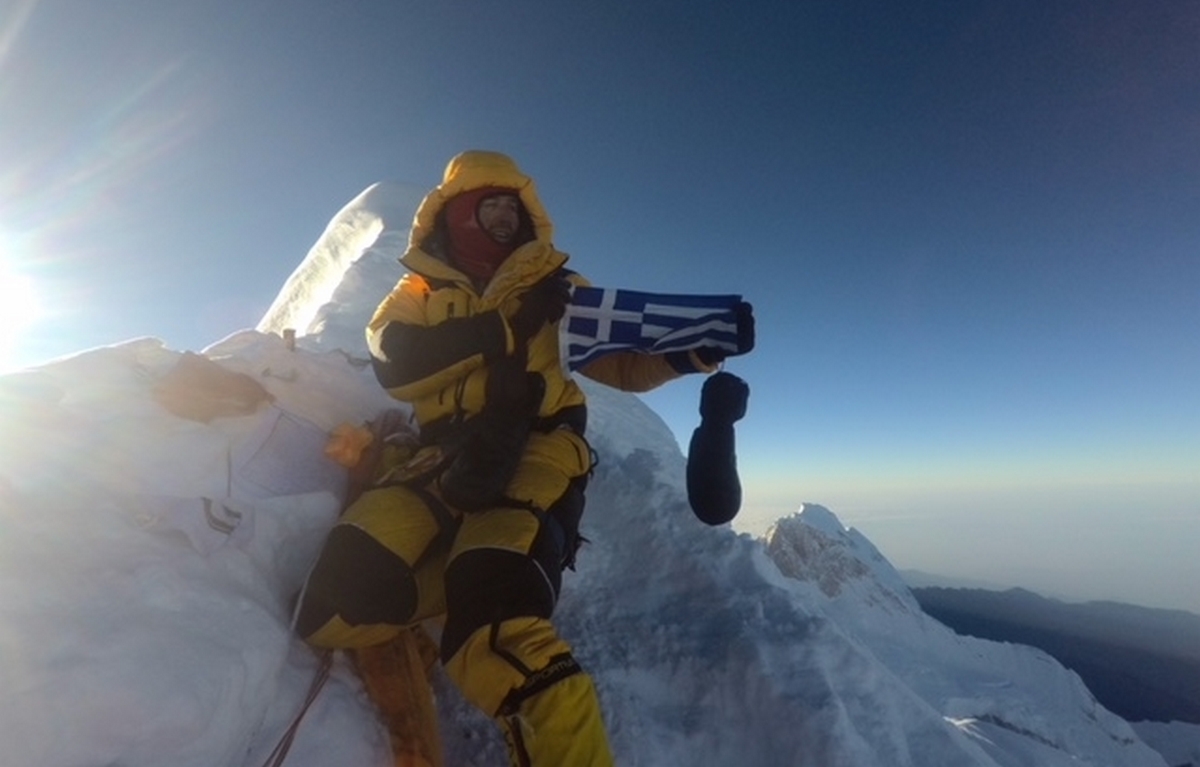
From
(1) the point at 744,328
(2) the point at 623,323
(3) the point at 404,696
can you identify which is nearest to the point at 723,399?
(1) the point at 744,328

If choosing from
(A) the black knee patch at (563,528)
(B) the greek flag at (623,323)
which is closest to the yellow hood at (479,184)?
(B) the greek flag at (623,323)

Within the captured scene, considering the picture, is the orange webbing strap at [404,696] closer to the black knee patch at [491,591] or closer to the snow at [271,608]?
the snow at [271,608]

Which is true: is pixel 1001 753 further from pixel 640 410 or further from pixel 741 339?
pixel 640 410

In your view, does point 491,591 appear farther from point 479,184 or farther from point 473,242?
point 479,184

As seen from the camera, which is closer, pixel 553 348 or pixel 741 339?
pixel 741 339

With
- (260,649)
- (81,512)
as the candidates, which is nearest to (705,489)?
(260,649)
